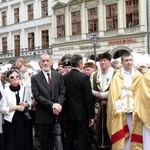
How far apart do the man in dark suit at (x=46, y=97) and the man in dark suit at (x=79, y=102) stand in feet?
0.67

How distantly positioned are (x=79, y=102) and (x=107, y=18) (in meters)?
22.9

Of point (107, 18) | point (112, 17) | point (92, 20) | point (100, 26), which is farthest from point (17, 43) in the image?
point (112, 17)

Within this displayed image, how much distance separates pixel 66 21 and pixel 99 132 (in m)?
25.1

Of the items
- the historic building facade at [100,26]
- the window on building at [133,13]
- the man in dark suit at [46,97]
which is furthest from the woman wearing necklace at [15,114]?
the window on building at [133,13]

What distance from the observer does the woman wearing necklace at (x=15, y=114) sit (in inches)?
215

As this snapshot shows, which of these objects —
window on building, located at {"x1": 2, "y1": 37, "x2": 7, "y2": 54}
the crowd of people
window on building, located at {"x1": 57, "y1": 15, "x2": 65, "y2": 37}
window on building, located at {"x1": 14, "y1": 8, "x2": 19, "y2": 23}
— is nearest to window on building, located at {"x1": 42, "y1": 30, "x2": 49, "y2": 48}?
window on building, located at {"x1": 57, "y1": 15, "x2": 65, "y2": 37}

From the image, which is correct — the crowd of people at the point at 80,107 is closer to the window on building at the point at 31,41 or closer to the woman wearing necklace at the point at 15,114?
the woman wearing necklace at the point at 15,114

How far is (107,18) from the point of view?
2777 cm

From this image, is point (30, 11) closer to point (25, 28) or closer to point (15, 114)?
point (25, 28)

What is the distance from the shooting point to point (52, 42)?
104 feet

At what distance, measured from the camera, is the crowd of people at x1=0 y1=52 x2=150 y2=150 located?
507 cm

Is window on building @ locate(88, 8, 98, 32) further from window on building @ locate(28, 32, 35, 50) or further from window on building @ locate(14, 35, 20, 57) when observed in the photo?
window on building @ locate(14, 35, 20, 57)

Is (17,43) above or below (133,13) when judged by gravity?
below

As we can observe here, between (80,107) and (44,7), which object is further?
(44,7)
